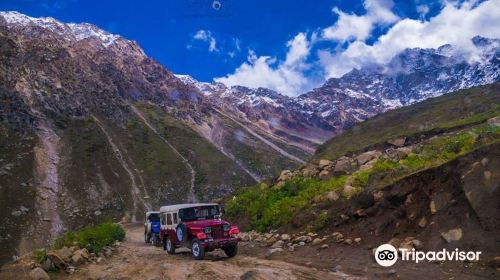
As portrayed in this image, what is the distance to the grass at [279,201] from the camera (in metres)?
23.7

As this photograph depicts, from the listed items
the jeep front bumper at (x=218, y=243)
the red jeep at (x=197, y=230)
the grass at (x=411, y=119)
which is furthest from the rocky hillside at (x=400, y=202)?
the grass at (x=411, y=119)

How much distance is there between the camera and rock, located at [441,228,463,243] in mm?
13664

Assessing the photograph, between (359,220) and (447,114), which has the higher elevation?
(447,114)

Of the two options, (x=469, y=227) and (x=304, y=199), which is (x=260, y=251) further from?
(x=469, y=227)

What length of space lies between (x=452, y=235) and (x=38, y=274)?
46.1ft

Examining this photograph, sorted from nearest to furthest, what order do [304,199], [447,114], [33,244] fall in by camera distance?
[304,199]
[33,244]
[447,114]

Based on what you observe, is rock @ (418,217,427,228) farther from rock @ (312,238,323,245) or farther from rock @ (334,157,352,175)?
rock @ (334,157,352,175)

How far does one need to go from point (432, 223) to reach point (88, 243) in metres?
16.2

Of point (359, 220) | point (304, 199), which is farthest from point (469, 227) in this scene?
point (304, 199)

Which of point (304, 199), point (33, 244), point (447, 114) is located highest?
point (447, 114)

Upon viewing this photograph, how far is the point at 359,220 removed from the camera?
709 inches

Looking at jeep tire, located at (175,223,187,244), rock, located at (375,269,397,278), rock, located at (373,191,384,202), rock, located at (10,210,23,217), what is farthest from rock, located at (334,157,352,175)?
rock, located at (10,210,23,217)

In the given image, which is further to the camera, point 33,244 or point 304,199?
point 33,244

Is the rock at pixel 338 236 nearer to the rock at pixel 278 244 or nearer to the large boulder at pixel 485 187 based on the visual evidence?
the rock at pixel 278 244
